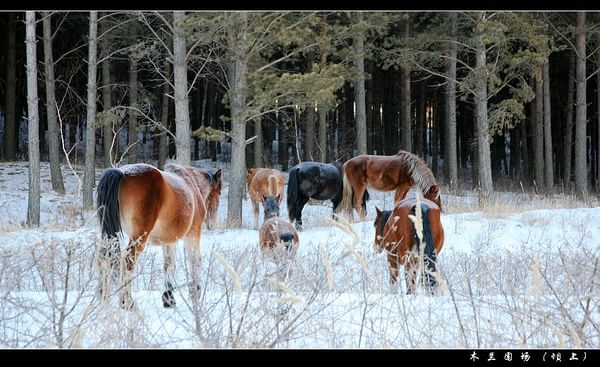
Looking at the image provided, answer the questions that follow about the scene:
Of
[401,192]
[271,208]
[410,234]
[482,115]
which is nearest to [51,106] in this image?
[271,208]

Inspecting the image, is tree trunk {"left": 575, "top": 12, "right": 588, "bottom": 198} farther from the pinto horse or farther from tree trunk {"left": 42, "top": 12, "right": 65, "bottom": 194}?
the pinto horse

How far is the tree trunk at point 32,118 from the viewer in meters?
14.7

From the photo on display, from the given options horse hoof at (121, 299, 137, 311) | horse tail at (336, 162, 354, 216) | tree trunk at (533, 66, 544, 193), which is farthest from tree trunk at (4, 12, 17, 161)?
horse hoof at (121, 299, 137, 311)

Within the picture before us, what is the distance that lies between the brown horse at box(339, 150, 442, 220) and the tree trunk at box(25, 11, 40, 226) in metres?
7.41

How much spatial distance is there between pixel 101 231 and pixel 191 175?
2.04 metres

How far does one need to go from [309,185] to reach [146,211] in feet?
29.7

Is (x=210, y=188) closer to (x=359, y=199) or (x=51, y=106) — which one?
(x=359, y=199)

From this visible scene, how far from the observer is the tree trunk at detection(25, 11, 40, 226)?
1473 cm

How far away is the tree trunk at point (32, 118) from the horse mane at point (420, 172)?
870 cm

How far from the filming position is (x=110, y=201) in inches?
230

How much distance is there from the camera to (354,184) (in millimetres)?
15180

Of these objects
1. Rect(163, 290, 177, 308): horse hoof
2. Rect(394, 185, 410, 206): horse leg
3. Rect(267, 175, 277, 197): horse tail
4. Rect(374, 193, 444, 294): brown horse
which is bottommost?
Rect(163, 290, 177, 308): horse hoof

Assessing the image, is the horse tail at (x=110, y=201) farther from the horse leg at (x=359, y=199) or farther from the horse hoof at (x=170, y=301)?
the horse leg at (x=359, y=199)

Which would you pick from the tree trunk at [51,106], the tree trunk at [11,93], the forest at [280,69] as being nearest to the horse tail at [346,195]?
the forest at [280,69]
